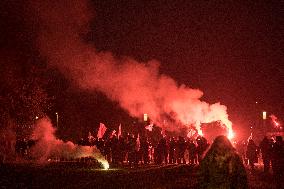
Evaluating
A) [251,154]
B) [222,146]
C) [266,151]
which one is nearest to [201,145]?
[251,154]

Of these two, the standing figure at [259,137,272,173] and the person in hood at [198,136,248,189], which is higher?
the standing figure at [259,137,272,173]

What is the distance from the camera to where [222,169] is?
788 cm

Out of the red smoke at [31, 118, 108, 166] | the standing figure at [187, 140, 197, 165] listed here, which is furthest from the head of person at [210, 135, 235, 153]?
the red smoke at [31, 118, 108, 166]

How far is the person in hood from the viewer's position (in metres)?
7.84

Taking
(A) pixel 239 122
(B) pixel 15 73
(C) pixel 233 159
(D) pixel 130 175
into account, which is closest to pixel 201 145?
(D) pixel 130 175

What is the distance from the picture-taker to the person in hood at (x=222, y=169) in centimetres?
784

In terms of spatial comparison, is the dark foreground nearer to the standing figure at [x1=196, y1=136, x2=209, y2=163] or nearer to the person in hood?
the standing figure at [x1=196, y1=136, x2=209, y2=163]

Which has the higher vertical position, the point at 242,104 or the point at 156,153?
the point at 242,104

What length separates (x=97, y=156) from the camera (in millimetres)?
26062

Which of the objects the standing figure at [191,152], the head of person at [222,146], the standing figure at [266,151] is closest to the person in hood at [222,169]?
the head of person at [222,146]

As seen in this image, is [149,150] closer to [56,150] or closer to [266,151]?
[56,150]

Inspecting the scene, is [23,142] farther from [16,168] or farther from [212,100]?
[212,100]

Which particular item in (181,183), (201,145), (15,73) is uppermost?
(15,73)

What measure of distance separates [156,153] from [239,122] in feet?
128
